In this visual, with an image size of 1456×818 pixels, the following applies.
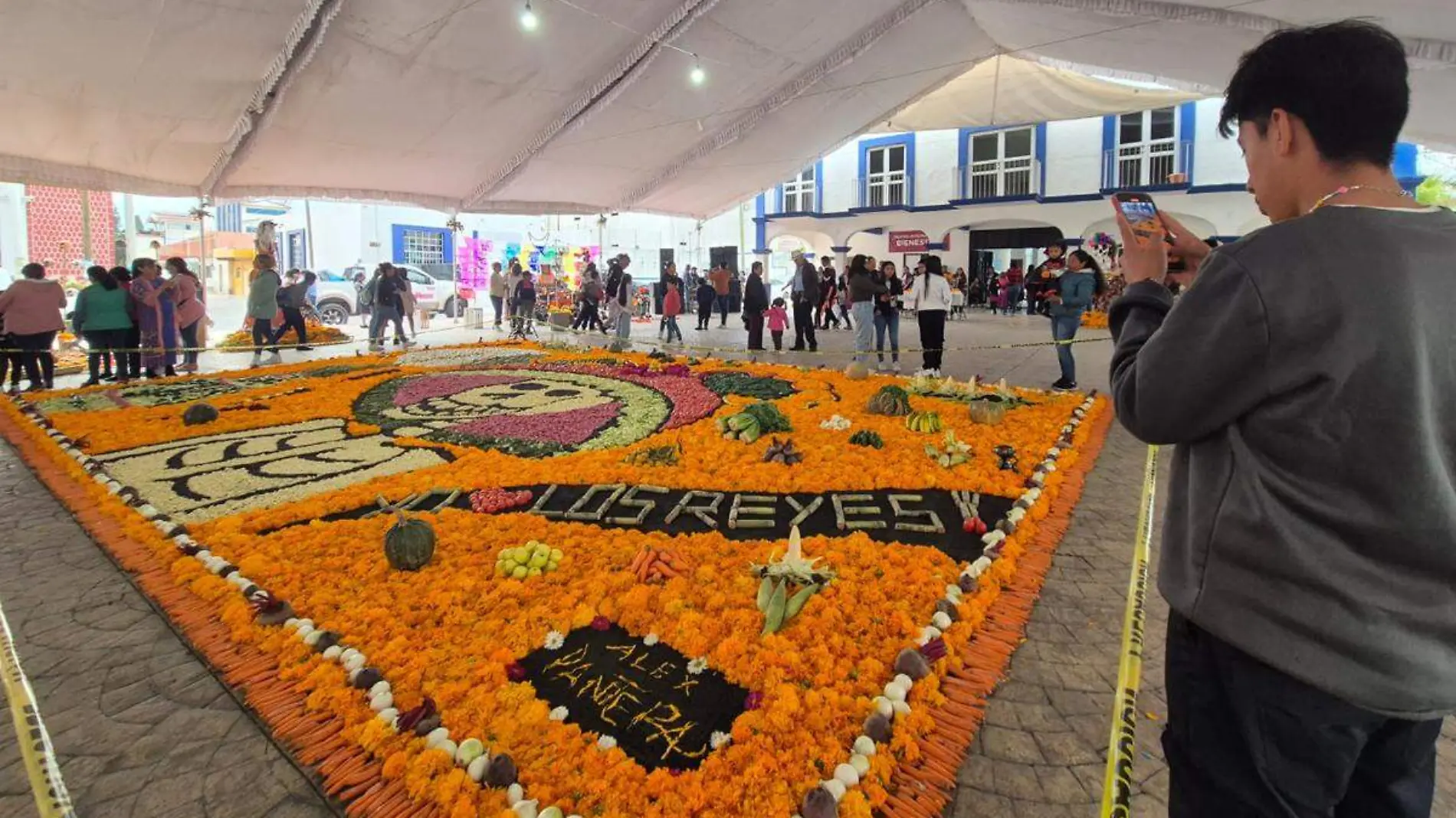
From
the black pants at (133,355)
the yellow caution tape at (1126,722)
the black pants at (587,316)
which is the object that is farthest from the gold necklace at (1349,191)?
the black pants at (587,316)

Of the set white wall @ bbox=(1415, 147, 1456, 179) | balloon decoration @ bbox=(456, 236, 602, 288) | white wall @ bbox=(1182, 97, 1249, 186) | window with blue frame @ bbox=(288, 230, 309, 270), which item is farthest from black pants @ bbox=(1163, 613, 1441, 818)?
window with blue frame @ bbox=(288, 230, 309, 270)

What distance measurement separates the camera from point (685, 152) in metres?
16.5

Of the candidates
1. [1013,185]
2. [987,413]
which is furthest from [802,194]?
[987,413]

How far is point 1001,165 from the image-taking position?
2592 cm

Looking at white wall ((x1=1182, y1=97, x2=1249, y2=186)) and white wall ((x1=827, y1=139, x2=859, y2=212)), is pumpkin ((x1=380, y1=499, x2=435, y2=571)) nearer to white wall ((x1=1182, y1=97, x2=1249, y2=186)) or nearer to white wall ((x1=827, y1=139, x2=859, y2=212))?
white wall ((x1=1182, y1=97, x2=1249, y2=186))

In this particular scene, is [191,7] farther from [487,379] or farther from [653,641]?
[653,641]

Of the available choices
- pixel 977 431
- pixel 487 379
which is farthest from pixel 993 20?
pixel 487 379

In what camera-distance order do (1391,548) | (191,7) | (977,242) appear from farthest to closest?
(977,242) → (191,7) → (1391,548)

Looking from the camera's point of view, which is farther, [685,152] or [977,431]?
[685,152]

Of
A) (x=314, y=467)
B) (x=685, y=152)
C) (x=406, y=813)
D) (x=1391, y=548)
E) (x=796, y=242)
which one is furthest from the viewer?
(x=796, y=242)

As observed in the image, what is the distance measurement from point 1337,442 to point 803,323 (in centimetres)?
1258

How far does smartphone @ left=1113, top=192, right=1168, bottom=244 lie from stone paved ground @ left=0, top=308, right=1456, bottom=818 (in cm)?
159

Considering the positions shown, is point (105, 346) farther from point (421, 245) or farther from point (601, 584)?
point (421, 245)

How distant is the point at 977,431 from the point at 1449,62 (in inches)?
234
